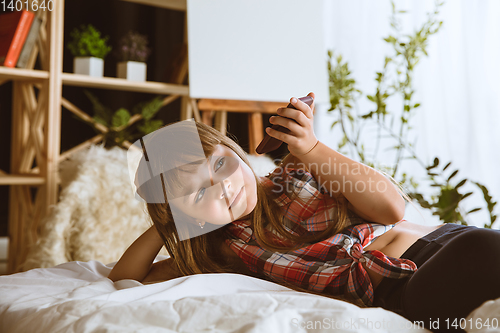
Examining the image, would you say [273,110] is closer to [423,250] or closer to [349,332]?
[423,250]

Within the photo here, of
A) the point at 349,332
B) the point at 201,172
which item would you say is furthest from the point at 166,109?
the point at 349,332

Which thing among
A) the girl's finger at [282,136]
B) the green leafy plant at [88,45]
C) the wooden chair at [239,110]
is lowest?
the girl's finger at [282,136]

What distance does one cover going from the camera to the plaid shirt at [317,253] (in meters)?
0.71

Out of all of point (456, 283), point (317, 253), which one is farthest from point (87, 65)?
point (456, 283)

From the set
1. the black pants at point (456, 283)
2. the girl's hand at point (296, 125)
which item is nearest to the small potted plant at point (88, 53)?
the girl's hand at point (296, 125)

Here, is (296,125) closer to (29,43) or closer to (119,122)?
(119,122)

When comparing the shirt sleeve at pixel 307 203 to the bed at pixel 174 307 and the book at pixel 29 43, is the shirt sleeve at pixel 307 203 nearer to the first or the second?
the bed at pixel 174 307

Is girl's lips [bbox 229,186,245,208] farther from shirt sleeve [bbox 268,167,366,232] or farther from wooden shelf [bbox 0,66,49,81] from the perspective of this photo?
wooden shelf [bbox 0,66,49,81]

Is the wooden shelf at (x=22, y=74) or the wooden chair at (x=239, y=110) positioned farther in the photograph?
the wooden chair at (x=239, y=110)

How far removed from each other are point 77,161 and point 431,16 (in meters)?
1.58

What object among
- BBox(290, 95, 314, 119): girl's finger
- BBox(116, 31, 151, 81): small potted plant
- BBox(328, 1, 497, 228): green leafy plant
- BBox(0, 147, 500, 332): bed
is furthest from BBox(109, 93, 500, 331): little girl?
BBox(116, 31, 151, 81): small potted plant

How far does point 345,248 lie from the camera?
76 centimetres

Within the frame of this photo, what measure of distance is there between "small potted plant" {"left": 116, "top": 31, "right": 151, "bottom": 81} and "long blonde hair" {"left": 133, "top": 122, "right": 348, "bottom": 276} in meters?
1.13

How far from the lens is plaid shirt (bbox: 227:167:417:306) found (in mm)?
712
